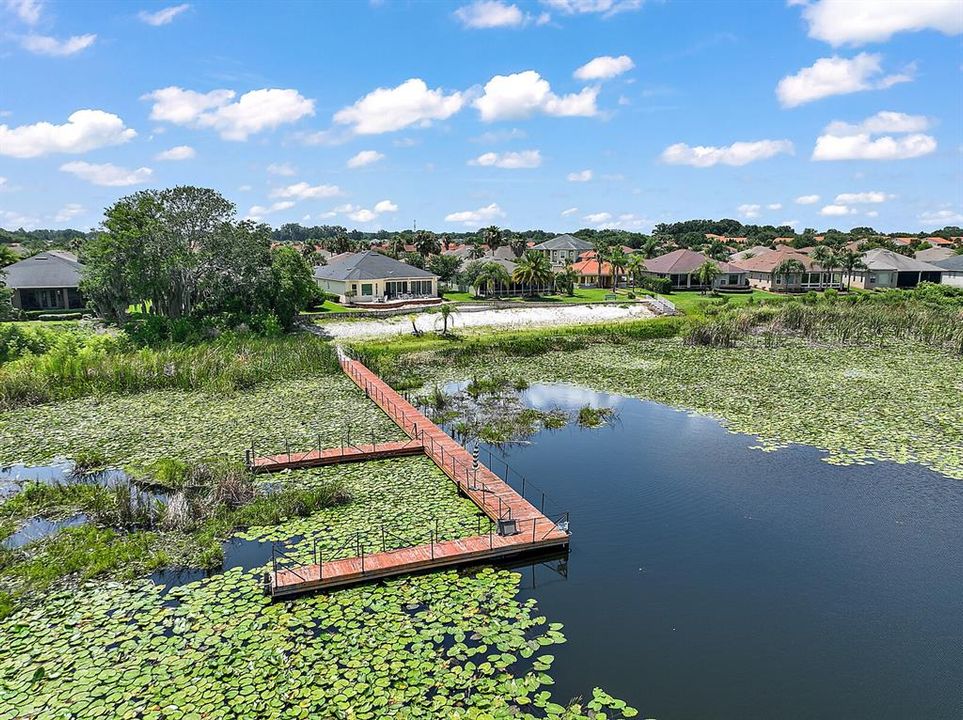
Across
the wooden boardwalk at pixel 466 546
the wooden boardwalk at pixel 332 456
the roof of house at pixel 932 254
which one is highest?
the roof of house at pixel 932 254

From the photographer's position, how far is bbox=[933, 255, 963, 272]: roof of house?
2694 inches

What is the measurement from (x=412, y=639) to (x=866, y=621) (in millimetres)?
8521

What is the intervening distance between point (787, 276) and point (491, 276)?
34.0 metres

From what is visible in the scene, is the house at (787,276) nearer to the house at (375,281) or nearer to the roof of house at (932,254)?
the roof of house at (932,254)

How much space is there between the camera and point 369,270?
5166cm

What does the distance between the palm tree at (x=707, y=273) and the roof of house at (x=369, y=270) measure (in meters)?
28.2

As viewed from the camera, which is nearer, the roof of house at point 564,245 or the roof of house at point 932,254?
the roof of house at point 932,254

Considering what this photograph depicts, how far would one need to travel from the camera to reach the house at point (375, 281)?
50.4 m

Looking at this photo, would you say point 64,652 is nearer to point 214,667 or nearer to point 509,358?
point 214,667

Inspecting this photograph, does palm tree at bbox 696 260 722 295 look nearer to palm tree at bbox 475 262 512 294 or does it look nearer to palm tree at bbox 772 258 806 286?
palm tree at bbox 772 258 806 286

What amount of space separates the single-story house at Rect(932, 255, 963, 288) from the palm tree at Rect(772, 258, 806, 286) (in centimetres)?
1585

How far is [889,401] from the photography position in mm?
26359

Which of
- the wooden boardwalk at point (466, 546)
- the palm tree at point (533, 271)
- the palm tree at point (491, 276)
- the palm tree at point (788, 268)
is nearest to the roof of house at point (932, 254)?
the palm tree at point (788, 268)

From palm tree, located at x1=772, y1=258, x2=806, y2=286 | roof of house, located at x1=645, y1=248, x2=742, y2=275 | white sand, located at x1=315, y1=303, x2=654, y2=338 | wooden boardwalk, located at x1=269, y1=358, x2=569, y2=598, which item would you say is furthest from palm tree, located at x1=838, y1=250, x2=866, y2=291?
wooden boardwalk, located at x1=269, y1=358, x2=569, y2=598
